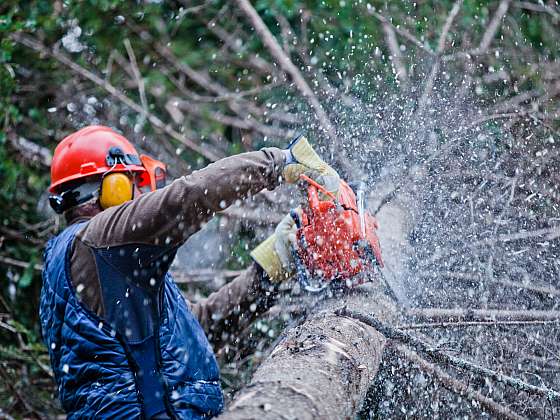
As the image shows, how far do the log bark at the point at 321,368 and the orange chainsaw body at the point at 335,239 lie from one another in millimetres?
155

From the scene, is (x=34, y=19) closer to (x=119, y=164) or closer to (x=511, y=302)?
(x=119, y=164)

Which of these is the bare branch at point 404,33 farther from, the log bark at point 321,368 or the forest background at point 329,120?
the log bark at point 321,368

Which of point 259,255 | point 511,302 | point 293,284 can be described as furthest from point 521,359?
point 259,255

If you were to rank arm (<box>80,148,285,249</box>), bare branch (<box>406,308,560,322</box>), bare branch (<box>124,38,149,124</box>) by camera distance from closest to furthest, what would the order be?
1. arm (<box>80,148,285,249</box>)
2. bare branch (<box>406,308,560,322</box>)
3. bare branch (<box>124,38,149,124</box>)

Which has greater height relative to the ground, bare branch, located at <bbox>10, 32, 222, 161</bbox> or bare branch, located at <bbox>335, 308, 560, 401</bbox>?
bare branch, located at <bbox>10, 32, 222, 161</bbox>

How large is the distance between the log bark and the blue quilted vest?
407mm

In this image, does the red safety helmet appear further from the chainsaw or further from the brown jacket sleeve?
the chainsaw

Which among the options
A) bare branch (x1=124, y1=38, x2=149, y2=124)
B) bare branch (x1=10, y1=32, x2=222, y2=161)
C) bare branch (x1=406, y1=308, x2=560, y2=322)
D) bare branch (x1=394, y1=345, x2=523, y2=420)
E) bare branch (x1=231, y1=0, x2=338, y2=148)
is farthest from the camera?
bare branch (x1=124, y1=38, x2=149, y2=124)

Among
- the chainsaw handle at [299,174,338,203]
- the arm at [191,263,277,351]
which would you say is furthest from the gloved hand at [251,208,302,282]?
the chainsaw handle at [299,174,338,203]

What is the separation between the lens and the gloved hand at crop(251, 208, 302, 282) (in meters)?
2.87

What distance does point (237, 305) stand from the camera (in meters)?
3.08

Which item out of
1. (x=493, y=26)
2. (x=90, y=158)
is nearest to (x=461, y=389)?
(x=90, y=158)

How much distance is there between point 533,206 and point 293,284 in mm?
1557

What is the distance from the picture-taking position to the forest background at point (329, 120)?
354cm
